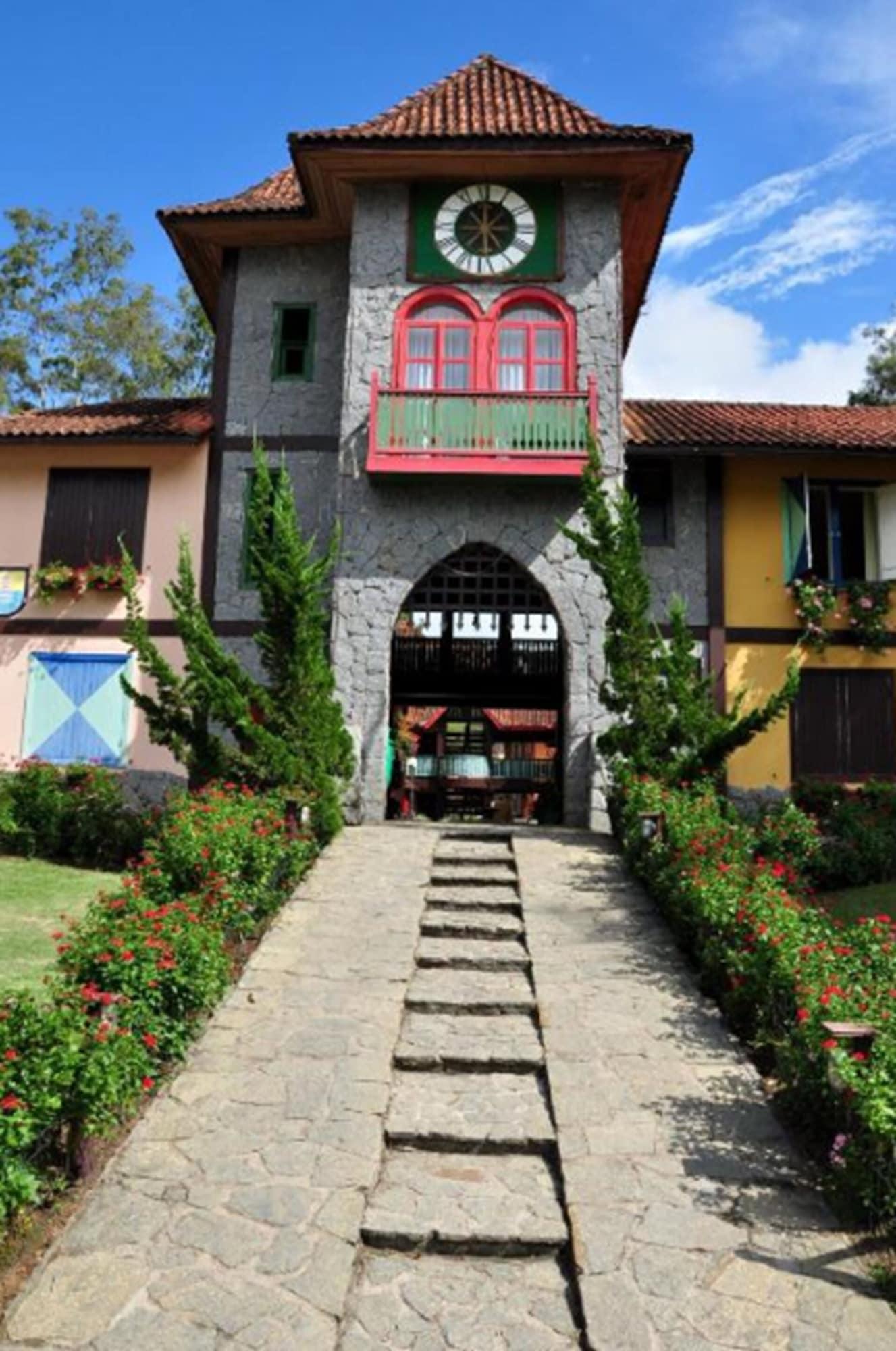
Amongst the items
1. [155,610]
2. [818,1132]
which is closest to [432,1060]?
[818,1132]

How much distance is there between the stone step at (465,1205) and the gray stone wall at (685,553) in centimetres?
1070

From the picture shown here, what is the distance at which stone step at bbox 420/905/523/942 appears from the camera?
8.76 meters

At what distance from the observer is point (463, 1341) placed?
403 centimetres

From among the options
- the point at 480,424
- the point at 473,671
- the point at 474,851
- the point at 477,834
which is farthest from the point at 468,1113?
the point at 473,671

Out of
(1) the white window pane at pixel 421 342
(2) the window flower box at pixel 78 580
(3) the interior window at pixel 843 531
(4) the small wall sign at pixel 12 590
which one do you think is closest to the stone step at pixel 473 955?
(2) the window flower box at pixel 78 580

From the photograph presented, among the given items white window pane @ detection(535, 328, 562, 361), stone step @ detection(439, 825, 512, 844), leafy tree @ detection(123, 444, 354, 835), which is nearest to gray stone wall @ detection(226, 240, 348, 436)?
white window pane @ detection(535, 328, 562, 361)

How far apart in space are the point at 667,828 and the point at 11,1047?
255 inches

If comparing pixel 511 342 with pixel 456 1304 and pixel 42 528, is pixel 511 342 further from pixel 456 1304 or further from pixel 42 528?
pixel 456 1304

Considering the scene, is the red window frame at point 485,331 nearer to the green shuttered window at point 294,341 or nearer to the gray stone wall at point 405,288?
the gray stone wall at point 405,288

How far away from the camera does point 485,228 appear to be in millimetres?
14680

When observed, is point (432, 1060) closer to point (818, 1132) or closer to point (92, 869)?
point (818, 1132)

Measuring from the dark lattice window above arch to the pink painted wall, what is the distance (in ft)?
15.7

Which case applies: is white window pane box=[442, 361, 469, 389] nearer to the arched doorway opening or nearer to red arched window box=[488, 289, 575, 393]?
red arched window box=[488, 289, 575, 393]

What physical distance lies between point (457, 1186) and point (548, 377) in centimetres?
1157
